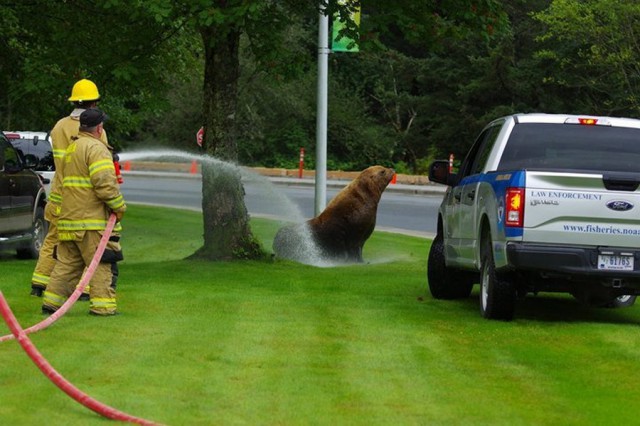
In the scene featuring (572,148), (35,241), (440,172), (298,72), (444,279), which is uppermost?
(298,72)

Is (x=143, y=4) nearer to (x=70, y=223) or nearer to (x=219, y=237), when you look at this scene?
(x=219, y=237)

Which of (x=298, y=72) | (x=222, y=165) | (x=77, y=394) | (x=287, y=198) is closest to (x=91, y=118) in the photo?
(x=77, y=394)

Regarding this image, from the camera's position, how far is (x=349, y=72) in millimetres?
57594

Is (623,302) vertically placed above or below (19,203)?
below

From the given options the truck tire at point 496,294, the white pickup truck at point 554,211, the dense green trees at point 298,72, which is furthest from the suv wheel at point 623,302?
the dense green trees at point 298,72

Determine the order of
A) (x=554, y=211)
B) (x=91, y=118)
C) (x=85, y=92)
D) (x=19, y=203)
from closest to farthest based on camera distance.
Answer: (x=554, y=211) < (x=91, y=118) < (x=85, y=92) < (x=19, y=203)

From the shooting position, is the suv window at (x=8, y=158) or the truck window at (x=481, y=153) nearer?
the truck window at (x=481, y=153)

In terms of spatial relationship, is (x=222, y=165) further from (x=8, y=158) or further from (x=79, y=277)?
(x=79, y=277)

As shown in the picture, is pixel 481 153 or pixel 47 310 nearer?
pixel 47 310

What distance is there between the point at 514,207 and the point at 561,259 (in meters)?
0.56

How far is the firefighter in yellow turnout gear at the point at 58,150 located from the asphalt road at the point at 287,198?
6.53 meters

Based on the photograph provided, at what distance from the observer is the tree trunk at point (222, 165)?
17844 millimetres

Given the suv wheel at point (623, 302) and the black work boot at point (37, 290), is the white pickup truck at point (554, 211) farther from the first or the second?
the black work boot at point (37, 290)

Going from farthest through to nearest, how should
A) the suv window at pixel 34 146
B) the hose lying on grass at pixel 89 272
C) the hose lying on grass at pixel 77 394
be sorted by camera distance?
the suv window at pixel 34 146 < the hose lying on grass at pixel 89 272 < the hose lying on grass at pixel 77 394
